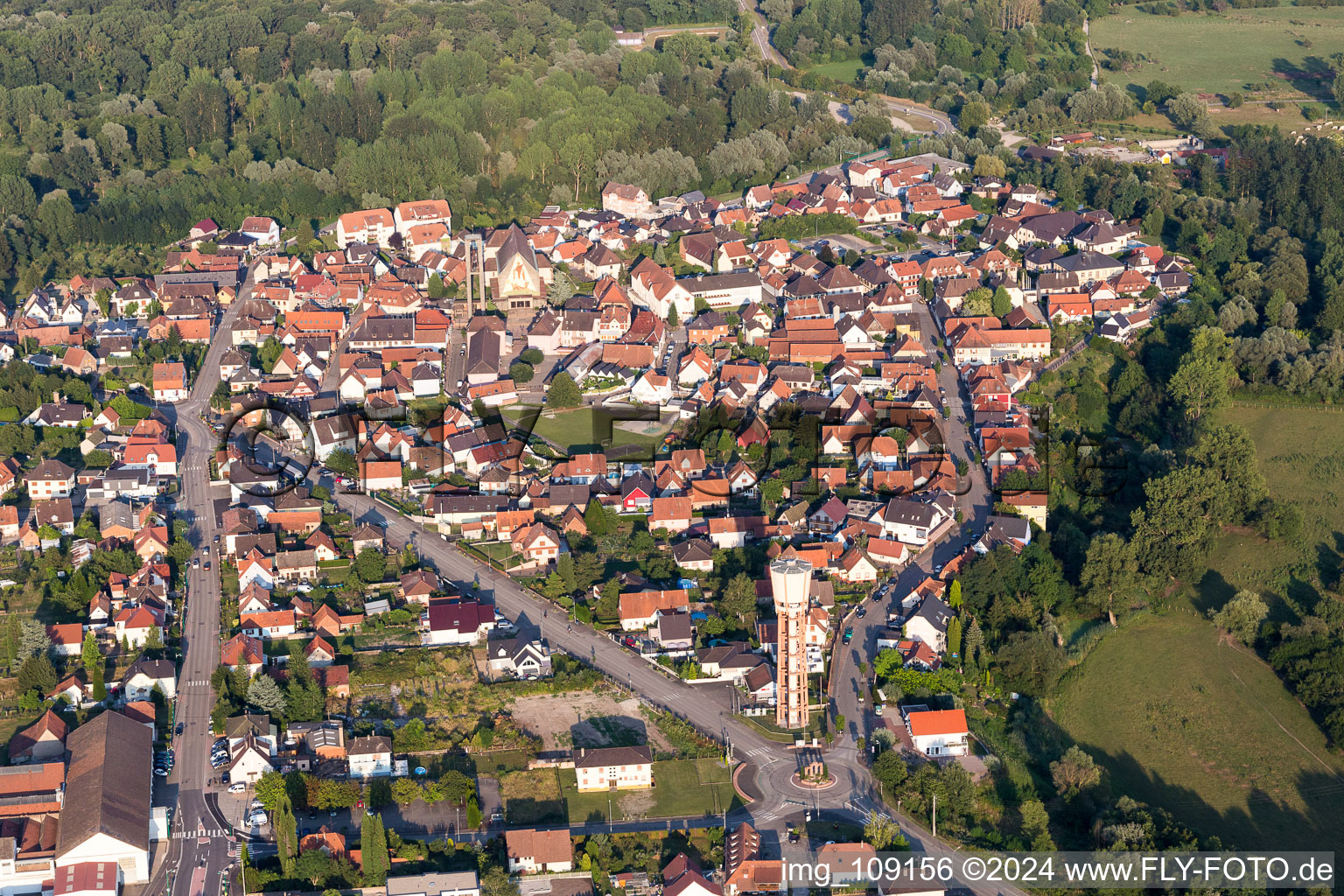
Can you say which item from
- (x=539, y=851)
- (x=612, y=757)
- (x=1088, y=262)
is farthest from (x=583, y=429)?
(x=1088, y=262)

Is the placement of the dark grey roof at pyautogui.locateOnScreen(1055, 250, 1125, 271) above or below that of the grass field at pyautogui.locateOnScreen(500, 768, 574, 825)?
above

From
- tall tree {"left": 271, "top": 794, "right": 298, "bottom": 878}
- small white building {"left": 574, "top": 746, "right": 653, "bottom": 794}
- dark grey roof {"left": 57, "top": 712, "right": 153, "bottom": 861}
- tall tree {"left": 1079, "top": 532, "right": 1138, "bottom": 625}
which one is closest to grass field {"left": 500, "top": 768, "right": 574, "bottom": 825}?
small white building {"left": 574, "top": 746, "right": 653, "bottom": 794}

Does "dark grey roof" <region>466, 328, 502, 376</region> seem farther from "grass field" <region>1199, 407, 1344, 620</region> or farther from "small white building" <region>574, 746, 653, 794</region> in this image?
"grass field" <region>1199, 407, 1344, 620</region>

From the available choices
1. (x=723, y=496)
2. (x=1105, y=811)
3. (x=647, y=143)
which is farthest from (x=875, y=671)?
(x=647, y=143)

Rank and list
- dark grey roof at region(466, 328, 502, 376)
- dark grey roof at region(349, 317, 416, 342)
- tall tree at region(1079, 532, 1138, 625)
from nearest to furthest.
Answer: tall tree at region(1079, 532, 1138, 625)
dark grey roof at region(466, 328, 502, 376)
dark grey roof at region(349, 317, 416, 342)

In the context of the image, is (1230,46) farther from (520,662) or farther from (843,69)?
(520,662)

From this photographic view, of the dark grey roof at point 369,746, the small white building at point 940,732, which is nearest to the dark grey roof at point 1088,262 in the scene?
the small white building at point 940,732
